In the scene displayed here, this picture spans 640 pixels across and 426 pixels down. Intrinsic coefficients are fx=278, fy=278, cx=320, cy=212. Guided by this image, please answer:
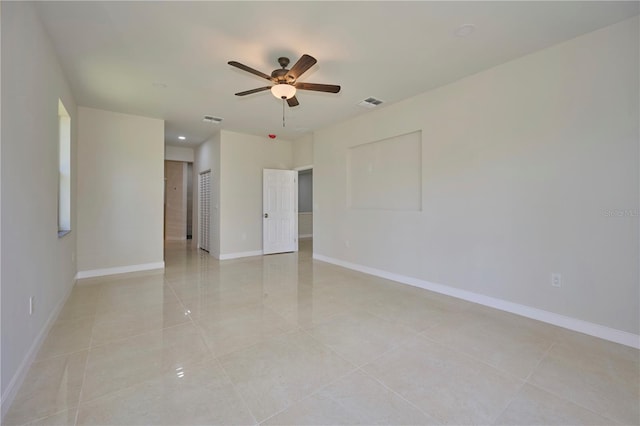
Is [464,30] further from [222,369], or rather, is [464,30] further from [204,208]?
[204,208]

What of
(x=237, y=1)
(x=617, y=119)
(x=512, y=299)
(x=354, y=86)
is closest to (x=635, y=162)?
(x=617, y=119)

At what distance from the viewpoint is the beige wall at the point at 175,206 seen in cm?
862

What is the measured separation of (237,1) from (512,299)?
12.8ft

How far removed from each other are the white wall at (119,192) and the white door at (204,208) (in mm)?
1634

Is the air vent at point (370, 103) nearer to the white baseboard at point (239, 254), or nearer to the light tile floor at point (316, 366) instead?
the light tile floor at point (316, 366)

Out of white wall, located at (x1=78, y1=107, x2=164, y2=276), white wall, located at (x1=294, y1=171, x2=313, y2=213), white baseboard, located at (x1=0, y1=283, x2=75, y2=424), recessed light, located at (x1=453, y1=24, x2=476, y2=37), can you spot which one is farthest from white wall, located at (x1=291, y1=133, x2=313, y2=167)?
white baseboard, located at (x1=0, y1=283, x2=75, y2=424)

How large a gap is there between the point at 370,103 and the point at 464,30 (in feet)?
6.03

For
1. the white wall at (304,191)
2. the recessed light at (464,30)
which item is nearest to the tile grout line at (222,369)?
the recessed light at (464,30)

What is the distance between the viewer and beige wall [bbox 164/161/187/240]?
8617mm

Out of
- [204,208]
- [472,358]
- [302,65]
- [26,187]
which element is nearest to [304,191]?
[204,208]

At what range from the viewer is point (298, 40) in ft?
8.56

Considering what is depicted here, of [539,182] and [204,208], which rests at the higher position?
[539,182]

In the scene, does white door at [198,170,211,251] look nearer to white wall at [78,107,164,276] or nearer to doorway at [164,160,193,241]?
white wall at [78,107,164,276]

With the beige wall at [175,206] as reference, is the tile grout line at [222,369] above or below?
below
